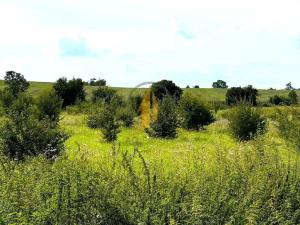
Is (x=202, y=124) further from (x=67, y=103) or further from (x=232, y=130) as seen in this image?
(x=67, y=103)

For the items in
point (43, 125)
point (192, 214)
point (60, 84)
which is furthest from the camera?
point (60, 84)

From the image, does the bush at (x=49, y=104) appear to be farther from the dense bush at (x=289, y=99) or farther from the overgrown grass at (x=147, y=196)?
the overgrown grass at (x=147, y=196)

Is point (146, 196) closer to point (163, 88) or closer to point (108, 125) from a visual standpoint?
point (108, 125)

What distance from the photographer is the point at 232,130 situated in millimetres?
23578

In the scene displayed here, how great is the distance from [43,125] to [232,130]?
13.7m

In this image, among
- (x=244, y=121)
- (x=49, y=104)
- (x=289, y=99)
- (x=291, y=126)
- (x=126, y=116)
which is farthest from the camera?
(x=126, y=116)

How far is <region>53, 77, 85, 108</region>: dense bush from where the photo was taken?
6062 centimetres

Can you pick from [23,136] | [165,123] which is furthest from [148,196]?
[165,123]

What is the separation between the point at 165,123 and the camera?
2542cm

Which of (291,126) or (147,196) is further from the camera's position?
(291,126)

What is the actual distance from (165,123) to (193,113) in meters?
5.91

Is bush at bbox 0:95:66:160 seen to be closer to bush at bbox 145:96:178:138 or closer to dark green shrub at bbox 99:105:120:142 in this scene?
dark green shrub at bbox 99:105:120:142

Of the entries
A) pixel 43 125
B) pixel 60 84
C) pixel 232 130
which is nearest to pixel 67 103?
pixel 60 84

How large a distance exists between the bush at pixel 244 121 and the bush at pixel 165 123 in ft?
12.2
